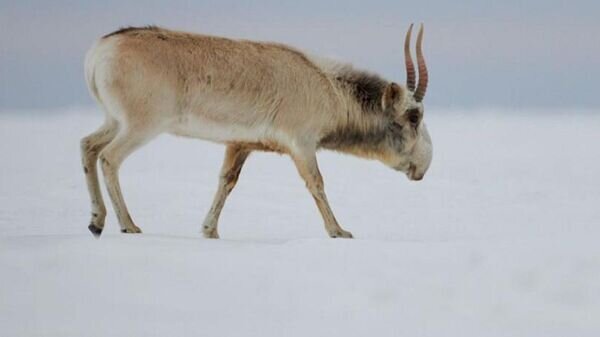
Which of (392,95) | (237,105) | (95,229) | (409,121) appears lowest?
(95,229)

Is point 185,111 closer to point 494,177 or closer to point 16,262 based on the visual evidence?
point 16,262

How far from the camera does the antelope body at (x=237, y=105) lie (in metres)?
11.3

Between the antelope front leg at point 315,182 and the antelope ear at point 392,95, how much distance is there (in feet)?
4.42

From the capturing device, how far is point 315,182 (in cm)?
1227

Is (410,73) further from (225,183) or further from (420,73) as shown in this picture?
(225,183)

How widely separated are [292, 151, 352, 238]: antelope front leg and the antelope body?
11mm

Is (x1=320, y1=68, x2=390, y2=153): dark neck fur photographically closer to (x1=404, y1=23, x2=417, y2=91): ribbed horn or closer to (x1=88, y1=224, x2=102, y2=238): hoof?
(x1=404, y1=23, x2=417, y2=91): ribbed horn

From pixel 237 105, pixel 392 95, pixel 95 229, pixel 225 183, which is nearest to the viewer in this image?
pixel 95 229

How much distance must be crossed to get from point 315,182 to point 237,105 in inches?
46.8

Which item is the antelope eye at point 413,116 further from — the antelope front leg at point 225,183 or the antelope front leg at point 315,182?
the antelope front leg at point 225,183

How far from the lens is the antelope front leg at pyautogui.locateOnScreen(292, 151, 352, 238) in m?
12.2

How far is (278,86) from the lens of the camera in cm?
1232

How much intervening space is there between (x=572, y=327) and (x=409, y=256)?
1641 mm

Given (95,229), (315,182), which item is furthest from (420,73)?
(95,229)
